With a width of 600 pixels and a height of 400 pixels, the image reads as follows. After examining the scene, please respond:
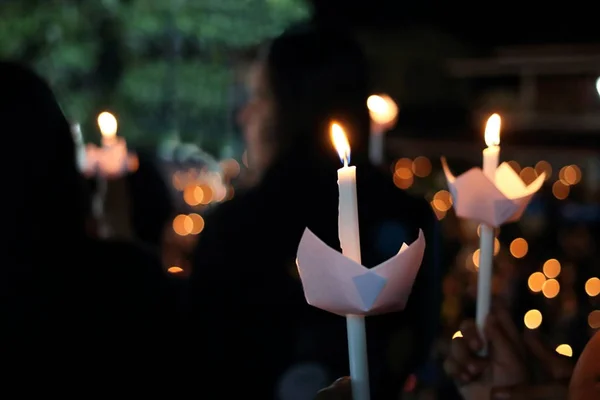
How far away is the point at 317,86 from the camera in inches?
32.2

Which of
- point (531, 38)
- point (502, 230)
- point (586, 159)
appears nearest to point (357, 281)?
point (502, 230)

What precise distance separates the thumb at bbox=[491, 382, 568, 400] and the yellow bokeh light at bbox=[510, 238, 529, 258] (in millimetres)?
996

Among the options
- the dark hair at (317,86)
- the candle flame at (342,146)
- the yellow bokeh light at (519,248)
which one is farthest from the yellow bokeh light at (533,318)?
the candle flame at (342,146)

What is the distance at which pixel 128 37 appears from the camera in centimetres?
266

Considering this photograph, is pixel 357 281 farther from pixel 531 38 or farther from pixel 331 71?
pixel 531 38

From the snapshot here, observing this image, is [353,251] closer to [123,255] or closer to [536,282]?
[123,255]

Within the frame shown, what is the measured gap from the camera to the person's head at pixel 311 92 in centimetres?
81

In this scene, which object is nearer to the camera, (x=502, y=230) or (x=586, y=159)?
(x=502, y=230)

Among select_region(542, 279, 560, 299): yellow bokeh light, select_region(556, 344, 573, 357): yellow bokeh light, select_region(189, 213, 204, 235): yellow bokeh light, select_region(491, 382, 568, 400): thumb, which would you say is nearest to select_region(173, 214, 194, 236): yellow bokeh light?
select_region(189, 213, 204, 235): yellow bokeh light

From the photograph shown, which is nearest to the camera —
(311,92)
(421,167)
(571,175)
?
(311,92)

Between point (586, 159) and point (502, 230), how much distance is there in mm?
1187

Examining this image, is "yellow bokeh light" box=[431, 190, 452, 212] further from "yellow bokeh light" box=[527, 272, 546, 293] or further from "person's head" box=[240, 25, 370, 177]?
"person's head" box=[240, 25, 370, 177]

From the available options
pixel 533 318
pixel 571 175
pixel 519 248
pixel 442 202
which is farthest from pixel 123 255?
pixel 571 175

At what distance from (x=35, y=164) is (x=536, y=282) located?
2.85ft
